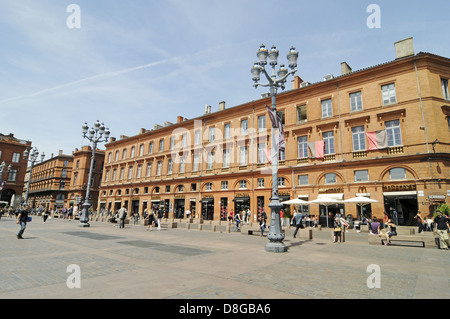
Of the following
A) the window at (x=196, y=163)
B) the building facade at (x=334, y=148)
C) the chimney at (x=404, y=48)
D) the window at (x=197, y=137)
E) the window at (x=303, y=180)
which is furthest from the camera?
the window at (x=197, y=137)

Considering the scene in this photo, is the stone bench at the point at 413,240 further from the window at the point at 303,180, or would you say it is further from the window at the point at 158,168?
the window at the point at 158,168

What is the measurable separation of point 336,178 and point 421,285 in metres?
19.7

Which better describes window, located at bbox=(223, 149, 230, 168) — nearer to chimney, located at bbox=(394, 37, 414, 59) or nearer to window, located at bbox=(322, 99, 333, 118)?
window, located at bbox=(322, 99, 333, 118)

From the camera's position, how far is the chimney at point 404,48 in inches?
886

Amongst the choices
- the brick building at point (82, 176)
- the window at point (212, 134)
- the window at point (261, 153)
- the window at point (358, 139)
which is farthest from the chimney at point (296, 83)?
the brick building at point (82, 176)

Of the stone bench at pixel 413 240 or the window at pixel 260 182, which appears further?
the window at pixel 260 182

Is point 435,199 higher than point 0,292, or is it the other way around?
point 435,199

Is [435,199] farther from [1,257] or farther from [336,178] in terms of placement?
[1,257]

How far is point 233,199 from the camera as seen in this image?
3016cm

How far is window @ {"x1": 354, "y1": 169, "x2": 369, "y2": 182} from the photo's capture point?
22.3 meters

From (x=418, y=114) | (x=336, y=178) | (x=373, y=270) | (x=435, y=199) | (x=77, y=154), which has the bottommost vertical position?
(x=373, y=270)

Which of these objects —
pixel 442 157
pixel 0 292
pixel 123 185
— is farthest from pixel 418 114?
pixel 123 185

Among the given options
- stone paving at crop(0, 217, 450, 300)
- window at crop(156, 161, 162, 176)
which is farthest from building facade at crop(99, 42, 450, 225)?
Answer: stone paving at crop(0, 217, 450, 300)

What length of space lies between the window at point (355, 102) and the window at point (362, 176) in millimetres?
6243
